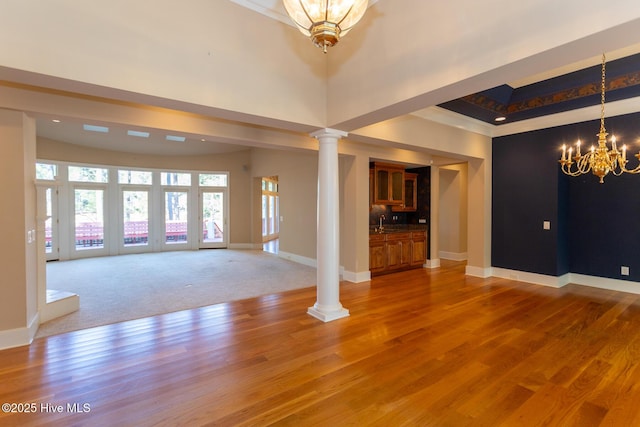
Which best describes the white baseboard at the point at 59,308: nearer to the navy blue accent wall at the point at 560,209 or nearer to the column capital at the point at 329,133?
the column capital at the point at 329,133

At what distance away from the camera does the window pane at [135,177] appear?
9.01 metres

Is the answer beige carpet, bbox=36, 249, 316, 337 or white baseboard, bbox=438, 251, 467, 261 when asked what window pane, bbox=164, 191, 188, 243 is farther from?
white baseboard, bbox=438, 251, 467, 261

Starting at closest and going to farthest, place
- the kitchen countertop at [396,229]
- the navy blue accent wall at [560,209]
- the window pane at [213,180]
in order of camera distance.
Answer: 1. the navy blue accent wall at [560,209]
2. the kitchen countertop at [396,229]
3. the window pane at [213,180]

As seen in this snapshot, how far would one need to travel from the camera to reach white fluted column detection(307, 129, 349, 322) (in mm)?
3811

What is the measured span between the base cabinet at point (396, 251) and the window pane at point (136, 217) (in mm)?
7435

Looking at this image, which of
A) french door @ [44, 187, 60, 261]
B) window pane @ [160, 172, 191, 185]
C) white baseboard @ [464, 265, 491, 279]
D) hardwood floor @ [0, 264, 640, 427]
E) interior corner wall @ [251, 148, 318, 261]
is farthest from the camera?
window pane @ [160, 172, 191, 185]

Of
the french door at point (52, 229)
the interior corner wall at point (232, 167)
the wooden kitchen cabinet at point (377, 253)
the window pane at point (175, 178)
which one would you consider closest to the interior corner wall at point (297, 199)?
the wooden kitchen cabinet at point (377, 253)

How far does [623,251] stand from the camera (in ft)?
15.7

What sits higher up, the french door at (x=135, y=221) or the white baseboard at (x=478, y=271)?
the french door at (x=135, y=221)

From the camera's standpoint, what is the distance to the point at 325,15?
1.72 metres

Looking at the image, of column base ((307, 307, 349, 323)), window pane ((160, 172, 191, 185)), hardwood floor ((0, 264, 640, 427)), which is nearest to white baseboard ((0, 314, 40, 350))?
hardwood floor ((0, 264, 640, 427))

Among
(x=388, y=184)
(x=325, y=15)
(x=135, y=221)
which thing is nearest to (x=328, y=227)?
(x=325, y=15)

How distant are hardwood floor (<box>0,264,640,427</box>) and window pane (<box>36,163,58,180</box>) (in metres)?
6.49

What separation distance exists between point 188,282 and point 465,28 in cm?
559
